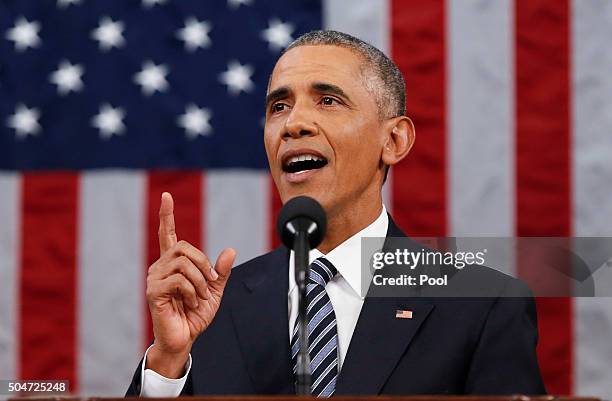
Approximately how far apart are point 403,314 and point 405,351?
0.28ft

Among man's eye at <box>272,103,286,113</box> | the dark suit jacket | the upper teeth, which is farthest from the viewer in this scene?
man's eye at <box>272,103,286,113</box>

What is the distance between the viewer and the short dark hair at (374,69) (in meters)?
2.11

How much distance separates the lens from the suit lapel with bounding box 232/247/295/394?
1.86m

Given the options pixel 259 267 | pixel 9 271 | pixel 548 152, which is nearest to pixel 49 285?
pixel 9 271

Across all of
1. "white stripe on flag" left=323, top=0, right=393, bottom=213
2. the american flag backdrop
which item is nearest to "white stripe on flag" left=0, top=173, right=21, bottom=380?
the american flag backdrop

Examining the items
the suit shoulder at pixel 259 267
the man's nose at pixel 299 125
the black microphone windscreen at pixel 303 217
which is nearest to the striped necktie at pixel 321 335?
the suit shoulder at pixel 259 267

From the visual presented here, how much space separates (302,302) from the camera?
4.33ft

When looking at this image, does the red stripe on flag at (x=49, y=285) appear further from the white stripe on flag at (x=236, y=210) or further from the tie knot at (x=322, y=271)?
the tie knot at (x=322, y=271)

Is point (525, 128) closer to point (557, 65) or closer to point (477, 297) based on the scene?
point (557, 65)

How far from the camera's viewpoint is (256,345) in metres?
1.90

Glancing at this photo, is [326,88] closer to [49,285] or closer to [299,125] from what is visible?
[299,125]

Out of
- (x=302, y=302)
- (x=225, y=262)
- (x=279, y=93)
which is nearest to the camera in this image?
(x=302, y=302)

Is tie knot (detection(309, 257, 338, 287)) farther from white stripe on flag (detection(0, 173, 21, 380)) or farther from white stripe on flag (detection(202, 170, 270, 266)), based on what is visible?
white stripe on flag (detection(0, 173, 21, 380))

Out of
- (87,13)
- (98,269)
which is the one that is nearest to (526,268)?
(98,269)
